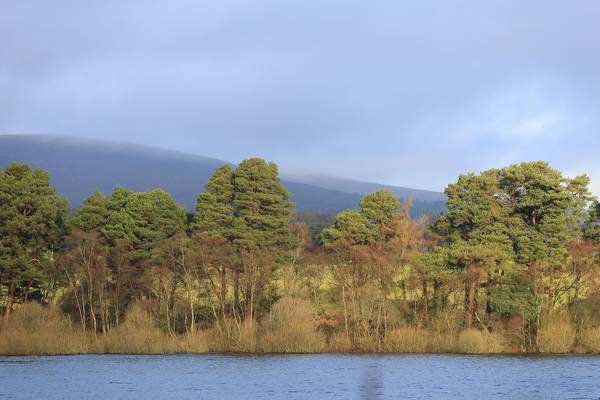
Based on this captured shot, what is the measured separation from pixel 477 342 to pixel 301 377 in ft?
68.2

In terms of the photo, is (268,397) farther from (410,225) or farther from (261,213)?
(410,225)

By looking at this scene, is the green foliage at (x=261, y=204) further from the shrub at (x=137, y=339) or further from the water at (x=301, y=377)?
the water at (x=301, y=377)

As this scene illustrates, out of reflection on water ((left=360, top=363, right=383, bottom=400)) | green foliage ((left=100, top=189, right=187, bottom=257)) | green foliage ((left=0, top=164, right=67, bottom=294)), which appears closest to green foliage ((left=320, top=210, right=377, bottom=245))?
green foliage ((left=100, top=189, right=187, bottom=257))

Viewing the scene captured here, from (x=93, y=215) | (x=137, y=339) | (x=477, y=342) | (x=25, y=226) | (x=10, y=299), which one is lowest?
(x=137, y=339)

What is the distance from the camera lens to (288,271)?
250ft

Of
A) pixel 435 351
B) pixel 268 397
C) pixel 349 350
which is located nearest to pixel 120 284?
pixel 349 350

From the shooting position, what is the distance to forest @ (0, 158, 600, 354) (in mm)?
66500

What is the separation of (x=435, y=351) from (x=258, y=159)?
26951 millimetres

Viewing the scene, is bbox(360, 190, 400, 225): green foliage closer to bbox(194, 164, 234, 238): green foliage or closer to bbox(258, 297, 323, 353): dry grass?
bbox(194, 164, 234, 238): green foliage

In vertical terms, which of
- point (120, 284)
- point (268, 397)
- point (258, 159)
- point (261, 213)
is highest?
point (258, 159)

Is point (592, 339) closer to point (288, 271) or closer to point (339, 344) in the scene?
point (339, 344)


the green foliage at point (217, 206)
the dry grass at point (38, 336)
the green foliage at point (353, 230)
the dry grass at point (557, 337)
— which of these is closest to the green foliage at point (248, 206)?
the green foliage at point (217, 206)

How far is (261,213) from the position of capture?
8012 centimetres

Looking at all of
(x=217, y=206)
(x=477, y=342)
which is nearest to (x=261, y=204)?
(x=217, y=206)
